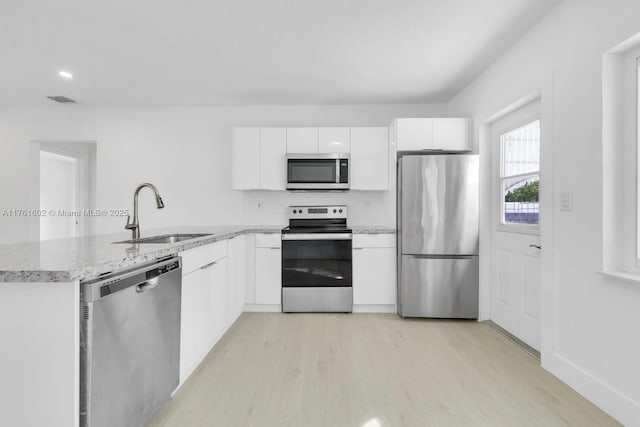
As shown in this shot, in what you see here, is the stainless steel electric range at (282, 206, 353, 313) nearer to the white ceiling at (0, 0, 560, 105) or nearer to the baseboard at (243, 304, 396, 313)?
the baseboard at (243, 304, 396, 313)

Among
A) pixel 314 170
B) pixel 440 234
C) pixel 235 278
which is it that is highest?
pixel 314 170

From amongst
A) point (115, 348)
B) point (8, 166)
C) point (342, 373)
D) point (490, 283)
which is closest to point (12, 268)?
point (115, 348)

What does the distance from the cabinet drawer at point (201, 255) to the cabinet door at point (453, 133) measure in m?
2.39

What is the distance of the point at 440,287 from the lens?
10.7ft

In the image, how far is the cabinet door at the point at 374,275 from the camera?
11.5ft

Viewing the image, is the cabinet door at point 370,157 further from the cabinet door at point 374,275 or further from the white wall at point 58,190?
the white wall at point 58,190

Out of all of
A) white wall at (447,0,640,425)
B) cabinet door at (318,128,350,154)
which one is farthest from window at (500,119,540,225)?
cabinet door at (318,128,350,154)

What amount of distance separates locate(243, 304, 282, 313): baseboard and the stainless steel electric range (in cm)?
11

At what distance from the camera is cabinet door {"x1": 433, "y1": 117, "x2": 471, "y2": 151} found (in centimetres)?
346

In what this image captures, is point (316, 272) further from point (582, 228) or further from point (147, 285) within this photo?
point (582, 228)

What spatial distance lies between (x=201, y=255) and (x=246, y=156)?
6.04ft

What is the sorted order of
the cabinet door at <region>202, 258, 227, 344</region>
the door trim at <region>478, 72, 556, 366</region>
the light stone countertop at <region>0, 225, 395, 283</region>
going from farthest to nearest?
the cabinet door at <region>202, 258, 227, 344</region> → the door trim at <region>478, 72, 556, 366</region> → the light stone countertop at <region>0, 225, 395, 283</region>

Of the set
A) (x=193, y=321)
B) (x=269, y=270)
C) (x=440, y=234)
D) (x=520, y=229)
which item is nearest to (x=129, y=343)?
(x=193, y=321)

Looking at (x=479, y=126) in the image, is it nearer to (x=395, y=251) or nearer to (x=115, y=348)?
(x=395, y=251)
